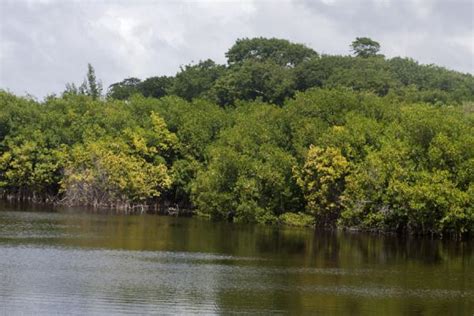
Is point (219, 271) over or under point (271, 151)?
under

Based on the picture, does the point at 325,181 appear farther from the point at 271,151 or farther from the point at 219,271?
the point at 219,271

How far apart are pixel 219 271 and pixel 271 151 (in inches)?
1249

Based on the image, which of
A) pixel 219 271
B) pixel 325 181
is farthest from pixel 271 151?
pixel 219 271

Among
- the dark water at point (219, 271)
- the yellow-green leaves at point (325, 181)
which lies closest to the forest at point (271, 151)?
the yellow-green leaves at point (325, 181)

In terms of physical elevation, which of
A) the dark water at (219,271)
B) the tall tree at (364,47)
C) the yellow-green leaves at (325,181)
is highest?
the tall tree at (364,47)

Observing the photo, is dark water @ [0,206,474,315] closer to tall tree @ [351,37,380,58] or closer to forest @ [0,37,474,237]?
forest @ [0,37,474,237]

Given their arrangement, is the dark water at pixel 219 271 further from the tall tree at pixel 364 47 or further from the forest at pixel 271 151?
the tall tree at pixel 364 47

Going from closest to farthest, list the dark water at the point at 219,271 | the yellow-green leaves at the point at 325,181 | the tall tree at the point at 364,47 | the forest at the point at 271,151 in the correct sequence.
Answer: the dark water at the point at 219,271 < the forest at the point at 271,151 < the yellow-green leaves at the point at 325,181 < the tall tree at the point at 364,47

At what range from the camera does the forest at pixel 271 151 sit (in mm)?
65375

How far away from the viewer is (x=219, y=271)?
44.2m

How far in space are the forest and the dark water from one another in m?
3.99

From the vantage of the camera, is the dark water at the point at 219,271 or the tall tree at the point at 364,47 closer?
the dark water at the point at 219,271

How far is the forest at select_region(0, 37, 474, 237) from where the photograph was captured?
65375 mm

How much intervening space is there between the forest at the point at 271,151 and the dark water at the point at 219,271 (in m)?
3.99
